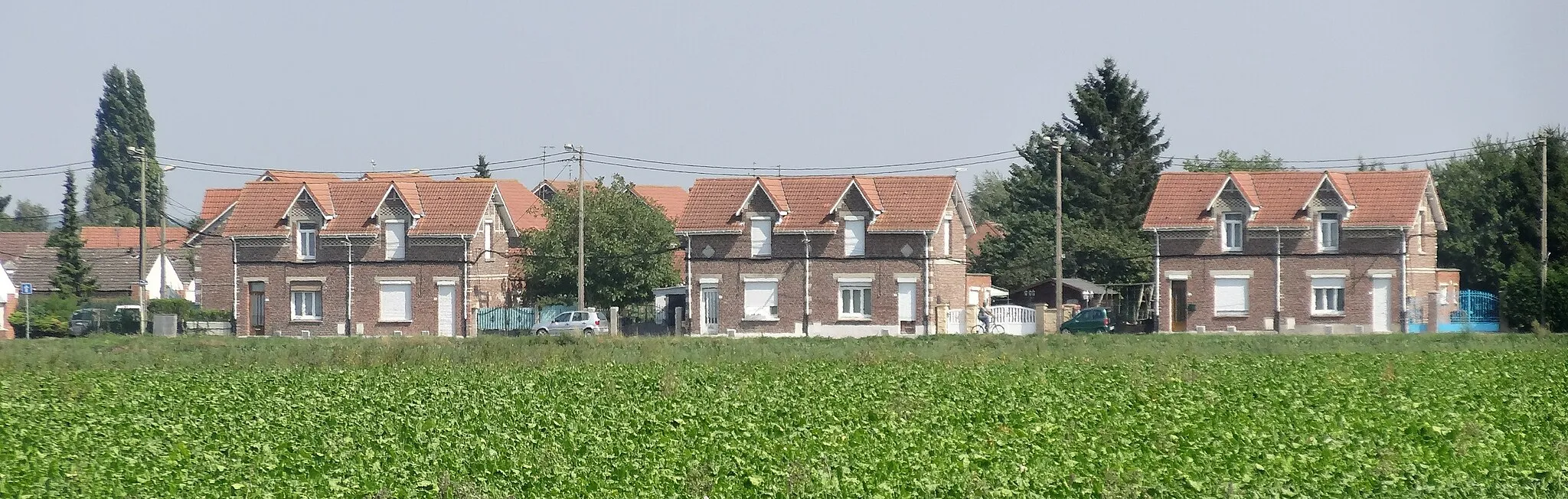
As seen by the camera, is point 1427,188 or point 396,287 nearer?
point 1427,188

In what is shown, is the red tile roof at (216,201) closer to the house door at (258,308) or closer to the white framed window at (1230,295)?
the house door at (258,308)

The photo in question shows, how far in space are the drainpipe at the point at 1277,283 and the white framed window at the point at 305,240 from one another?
35.5 m

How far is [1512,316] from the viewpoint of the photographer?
52.7 metres

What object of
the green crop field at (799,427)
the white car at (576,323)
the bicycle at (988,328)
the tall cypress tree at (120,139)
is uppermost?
the tall cypress tree at (120,139)

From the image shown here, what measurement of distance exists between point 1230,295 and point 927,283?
34.3 ft

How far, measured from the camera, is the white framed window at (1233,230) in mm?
56062

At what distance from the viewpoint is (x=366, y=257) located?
61156 millimetres

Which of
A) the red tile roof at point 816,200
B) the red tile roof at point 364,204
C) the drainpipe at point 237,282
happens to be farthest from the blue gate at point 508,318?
the drainpipe at point 237,282

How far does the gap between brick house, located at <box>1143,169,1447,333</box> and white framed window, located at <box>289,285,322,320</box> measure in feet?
102

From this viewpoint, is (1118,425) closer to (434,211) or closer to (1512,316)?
(1512,316)

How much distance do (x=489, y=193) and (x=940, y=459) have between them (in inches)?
1841

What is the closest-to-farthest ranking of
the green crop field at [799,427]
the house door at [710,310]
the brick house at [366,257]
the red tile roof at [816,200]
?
the green crop field at [799,427] < the red tile roof at [816,200] < the house door at [710,310] < the brick house at [366,257]

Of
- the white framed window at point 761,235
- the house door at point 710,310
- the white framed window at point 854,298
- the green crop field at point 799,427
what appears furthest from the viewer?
the house door at point 710,310

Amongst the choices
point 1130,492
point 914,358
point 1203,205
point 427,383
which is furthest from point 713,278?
point 1130,492
